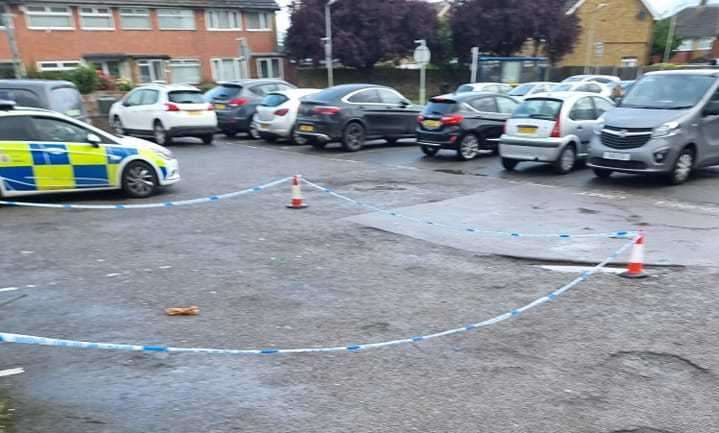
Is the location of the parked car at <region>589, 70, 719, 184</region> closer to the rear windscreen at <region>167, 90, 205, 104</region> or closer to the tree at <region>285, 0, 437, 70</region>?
the rear windscreen at <region>167, 90, 205, 104</region>

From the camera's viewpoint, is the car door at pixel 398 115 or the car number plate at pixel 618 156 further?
the car door at pixel 398 115

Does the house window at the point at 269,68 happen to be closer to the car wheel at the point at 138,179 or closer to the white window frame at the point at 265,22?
the white window frame at the point at 265,22

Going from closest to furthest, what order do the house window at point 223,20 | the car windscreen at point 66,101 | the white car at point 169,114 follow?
the car windscreen at point 66,101 < the white car at point 169,114 < the house window at point 223,20

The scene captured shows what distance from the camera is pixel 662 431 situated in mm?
3635

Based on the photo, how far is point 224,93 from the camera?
19938mm

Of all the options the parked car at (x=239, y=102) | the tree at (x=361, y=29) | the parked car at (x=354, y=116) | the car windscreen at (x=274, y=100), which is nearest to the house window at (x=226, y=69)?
the tree at (x=361, y=29)

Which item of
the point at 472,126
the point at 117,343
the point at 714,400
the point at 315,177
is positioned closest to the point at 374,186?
the point at 315,177

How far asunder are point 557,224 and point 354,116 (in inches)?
345

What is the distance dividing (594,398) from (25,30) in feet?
122

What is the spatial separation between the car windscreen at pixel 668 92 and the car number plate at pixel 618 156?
1.30 metres

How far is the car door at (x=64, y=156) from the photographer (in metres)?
9.38

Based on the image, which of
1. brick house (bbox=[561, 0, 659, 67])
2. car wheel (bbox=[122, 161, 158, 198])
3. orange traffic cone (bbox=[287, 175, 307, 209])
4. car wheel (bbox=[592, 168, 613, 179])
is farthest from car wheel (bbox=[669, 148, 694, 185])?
brick house (bbox=[561, 0, 659, 67])

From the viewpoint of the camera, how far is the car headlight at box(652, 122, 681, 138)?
1079 centimetres

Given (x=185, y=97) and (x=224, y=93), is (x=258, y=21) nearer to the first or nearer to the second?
(x=224, y=93)
